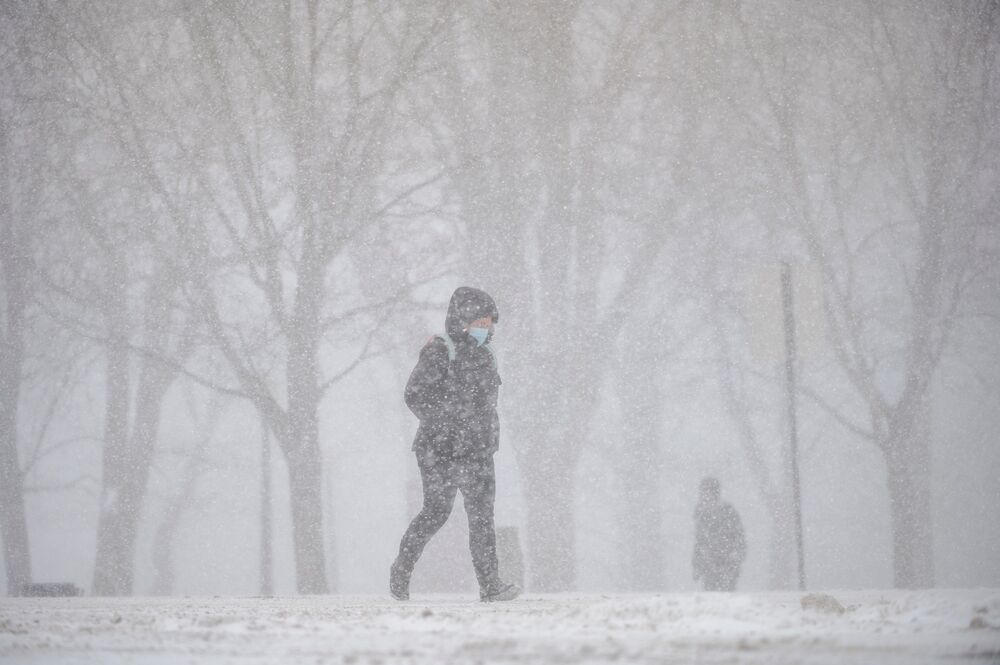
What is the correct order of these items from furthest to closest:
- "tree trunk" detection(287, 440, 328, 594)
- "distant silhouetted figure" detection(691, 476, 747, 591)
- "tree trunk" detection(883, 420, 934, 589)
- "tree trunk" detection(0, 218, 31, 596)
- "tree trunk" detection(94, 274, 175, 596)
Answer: "tree trunk" detection(0, 218, 31, 596)
"tree trunk" detection(94, 274, 175, 596)
"tree trunk" detection(883, 420, 934, 589)
"tree trunk" detection(287, 440, 328, 594)
"distant silhouetted figure" detection(691, 476, 747, 591)

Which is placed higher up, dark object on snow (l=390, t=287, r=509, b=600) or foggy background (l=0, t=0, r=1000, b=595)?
foggy background (l=0, t=0, r=1000, b=595)

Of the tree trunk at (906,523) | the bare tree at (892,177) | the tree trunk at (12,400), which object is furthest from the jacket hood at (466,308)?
the tree trunk at (12,400)

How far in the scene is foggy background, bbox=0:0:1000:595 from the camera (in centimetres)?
1376

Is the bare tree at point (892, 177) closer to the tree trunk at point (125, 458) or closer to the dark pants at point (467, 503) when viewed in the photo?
the tree trunk at point (125, 458)

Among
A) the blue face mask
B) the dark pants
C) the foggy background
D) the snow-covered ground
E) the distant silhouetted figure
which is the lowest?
the distant silhouetted figure

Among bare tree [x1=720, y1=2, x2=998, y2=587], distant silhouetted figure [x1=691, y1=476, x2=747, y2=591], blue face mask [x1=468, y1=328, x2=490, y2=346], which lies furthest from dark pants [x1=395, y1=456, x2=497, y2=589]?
bare tree [x1=720, y1=2, x2=998, y2=587]

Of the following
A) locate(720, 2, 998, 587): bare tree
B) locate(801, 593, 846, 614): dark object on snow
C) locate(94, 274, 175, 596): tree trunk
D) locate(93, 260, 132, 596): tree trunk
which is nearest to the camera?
locate(801, 593, 846, 614): dark object on snow

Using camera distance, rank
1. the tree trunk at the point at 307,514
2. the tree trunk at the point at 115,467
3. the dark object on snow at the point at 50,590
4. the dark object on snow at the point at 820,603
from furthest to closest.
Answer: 1. the tree trunk at the point at 115,467
2. the tree trunk at the point at 307,514
3. the dark object on snow at the point at 50,590
4. the dark object on snow at the point at 820,603

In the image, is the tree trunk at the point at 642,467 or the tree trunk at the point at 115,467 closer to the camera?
the tree trunk at the point at 115,467

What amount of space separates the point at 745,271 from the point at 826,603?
12.0m

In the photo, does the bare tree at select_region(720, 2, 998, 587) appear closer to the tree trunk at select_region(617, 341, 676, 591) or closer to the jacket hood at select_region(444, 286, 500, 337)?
the tree trunk at select_region(617, 341, 676, 591)

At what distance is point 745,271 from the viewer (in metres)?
16.5

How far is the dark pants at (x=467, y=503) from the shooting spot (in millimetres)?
5902

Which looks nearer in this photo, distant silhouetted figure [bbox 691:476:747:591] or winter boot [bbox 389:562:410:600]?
winter boot [bbox 389:562:410:600]
